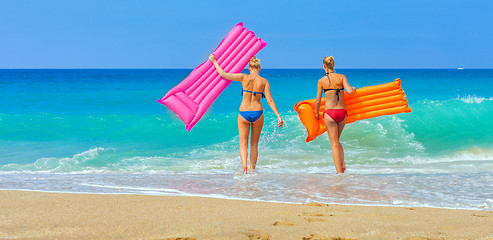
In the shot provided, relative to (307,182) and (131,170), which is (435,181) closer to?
(307,182)

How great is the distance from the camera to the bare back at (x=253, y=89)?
5.21m

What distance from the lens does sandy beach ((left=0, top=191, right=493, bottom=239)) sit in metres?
2.84

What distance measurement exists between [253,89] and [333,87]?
85 centimetres

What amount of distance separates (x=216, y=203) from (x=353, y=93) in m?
2.42

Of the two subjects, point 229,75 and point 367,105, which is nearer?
point 229,75

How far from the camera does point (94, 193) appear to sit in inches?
162

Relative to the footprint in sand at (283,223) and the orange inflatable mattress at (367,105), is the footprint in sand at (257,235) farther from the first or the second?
the orange inflatable mattress at (367,105)

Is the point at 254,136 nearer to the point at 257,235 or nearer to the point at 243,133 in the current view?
the point at 243,133

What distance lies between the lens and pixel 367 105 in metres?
5.46

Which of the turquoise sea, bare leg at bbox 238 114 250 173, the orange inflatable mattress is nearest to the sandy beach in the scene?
the turquoise sea

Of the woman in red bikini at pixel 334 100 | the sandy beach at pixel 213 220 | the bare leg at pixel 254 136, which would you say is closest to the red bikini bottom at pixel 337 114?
the woman in red bikini at pixel 334 100

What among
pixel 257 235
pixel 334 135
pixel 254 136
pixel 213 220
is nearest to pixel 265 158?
pixel 254 136

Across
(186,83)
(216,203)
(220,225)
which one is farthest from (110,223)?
(186,83)

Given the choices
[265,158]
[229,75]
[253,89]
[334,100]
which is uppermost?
[229,75]
